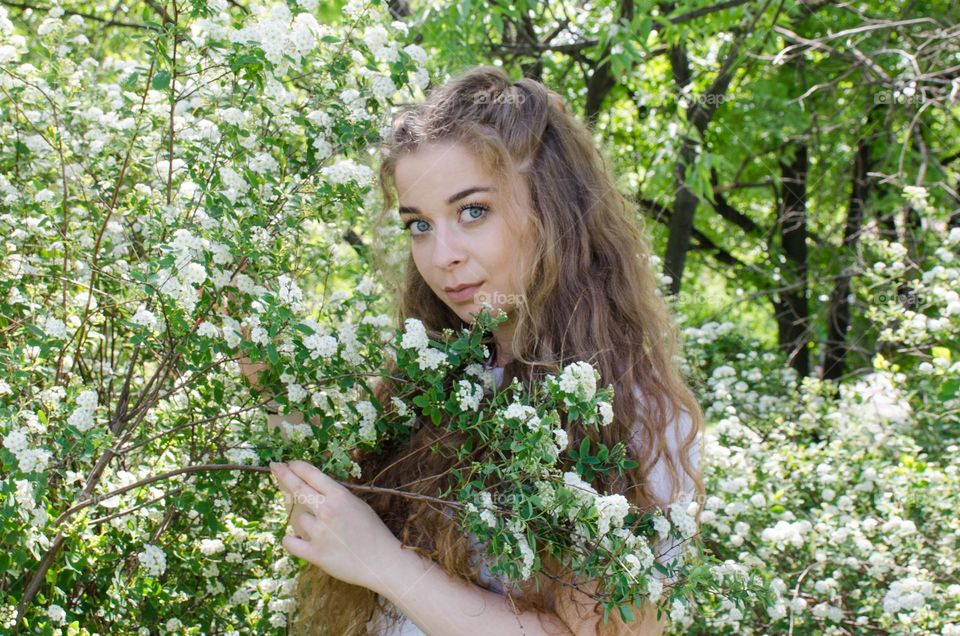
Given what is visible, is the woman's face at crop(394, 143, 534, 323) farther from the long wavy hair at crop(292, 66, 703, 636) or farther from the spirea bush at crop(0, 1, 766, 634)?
the spirea bush at crop(0, 1, 766, 634)

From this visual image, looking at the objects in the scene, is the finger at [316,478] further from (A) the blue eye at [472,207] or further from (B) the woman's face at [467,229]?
(A) the blue eye at [472,207]

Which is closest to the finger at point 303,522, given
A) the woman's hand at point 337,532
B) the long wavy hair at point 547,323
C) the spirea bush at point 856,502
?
the woman's hand at point 337,532

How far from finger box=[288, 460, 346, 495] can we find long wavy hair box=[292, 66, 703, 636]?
0.14 metres

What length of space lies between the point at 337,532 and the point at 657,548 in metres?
0.61

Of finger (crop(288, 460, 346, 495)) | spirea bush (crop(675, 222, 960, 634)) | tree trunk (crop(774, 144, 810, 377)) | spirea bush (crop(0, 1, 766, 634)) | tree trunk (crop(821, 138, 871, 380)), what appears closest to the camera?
spirea bush (crop(0, 1, 766, 634))

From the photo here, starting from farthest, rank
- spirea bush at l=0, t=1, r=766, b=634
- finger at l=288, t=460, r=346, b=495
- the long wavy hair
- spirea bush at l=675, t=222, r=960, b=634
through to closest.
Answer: spirea bush at l=675, t=222, r=960, b=634 → the long wavy hair → finger at l=288, t=460, r=346, b=495 → spirea bush at l=0, t=1, r=766, b=634

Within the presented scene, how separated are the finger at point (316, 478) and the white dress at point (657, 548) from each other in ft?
0.97

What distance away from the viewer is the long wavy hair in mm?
1994

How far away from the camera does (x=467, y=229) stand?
2.05 meters

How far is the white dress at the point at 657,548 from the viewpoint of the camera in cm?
192

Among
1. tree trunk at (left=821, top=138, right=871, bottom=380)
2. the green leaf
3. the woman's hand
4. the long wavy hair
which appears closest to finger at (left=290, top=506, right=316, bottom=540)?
the woman's hand

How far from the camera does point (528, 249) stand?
210 cm

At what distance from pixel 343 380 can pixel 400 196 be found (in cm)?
45

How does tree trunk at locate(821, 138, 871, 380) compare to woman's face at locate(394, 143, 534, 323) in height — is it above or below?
above
